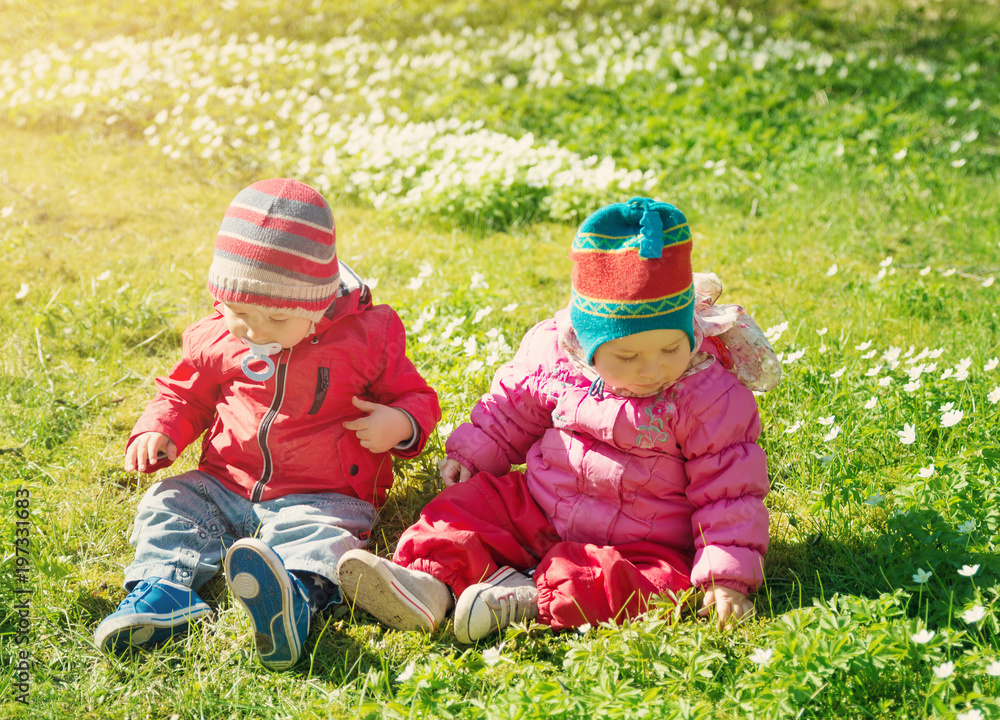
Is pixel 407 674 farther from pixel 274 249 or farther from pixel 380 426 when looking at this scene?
pixel 274 249

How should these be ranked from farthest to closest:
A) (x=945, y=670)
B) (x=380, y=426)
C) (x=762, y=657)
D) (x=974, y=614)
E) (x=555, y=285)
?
(x=555, y=285) → (x=380, y=426) → (x=974, y=614) → (x=762, y=657) → (x=945, y=670)

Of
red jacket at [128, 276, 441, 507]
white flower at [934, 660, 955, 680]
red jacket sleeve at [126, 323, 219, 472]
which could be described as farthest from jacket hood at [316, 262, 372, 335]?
white flower at [934, 660, 955, 680]

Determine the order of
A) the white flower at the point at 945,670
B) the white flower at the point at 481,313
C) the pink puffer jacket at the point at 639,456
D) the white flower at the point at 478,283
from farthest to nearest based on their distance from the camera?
the white flower at the point at 478,283, the white flower at the point at 481,313, the pink puffer jacket at the point at 639,456, the white flower at the point at 945,670

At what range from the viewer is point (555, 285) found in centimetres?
471

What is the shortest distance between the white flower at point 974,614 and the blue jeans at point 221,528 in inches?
68.1

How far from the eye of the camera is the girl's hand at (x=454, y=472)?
2.87 meters

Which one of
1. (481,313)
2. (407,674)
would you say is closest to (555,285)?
(481,313)

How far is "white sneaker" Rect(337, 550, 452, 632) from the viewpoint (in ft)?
7.86

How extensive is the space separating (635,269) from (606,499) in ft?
2.52

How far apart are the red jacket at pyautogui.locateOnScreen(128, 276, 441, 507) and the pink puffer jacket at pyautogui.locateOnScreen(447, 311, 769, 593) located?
0.33 metres

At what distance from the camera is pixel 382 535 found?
2885 millimetres

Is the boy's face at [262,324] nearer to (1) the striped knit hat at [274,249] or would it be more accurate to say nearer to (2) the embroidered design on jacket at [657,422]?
(1) the striped knit hat at [274,249]

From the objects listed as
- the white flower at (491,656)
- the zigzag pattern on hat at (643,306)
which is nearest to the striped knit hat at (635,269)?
the zigzag pattern on hat at (643,306)

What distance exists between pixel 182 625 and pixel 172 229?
146 inches
